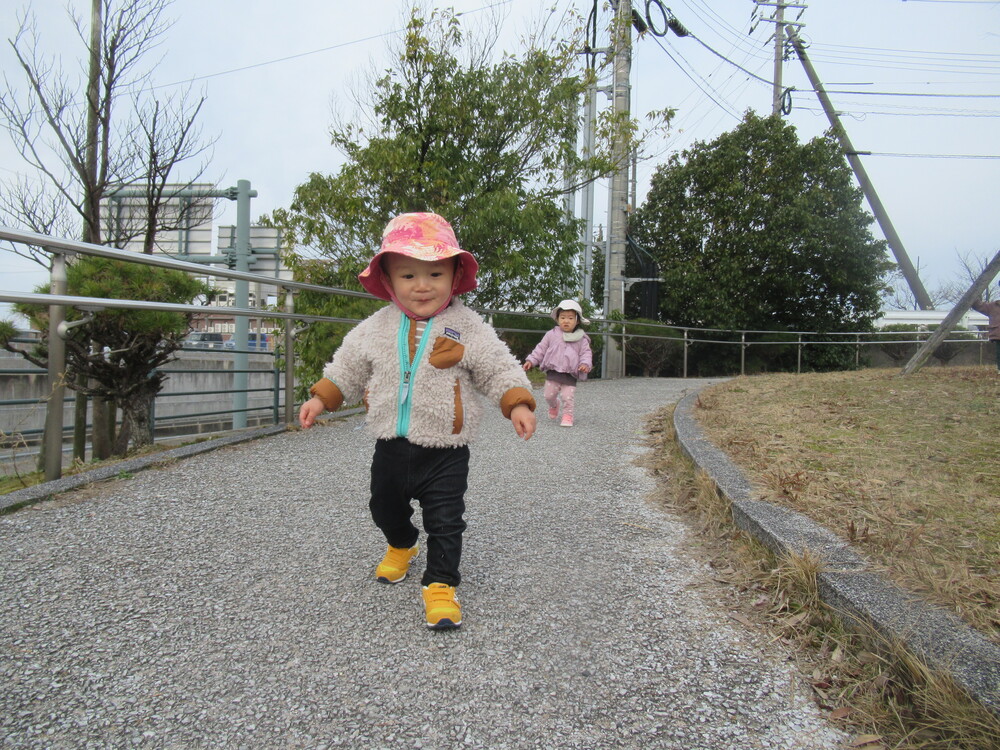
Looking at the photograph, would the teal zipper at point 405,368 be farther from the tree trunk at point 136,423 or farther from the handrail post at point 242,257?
the handrail post at point 242,257

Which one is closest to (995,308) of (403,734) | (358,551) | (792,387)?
(792,387)

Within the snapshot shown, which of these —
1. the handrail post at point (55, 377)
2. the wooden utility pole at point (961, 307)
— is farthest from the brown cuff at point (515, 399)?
the wooden utility pole at point (961, 307)

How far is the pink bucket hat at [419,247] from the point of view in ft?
7.33

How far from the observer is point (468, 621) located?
2064 millimetres

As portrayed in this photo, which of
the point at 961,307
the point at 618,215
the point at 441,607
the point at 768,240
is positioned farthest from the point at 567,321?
the point at 768,240

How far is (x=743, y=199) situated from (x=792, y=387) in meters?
11.2

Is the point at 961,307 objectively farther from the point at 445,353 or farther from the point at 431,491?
the point at 431,491

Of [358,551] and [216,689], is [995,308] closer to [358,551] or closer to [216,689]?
[358,551]

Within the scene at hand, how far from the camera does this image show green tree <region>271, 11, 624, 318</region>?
29.2ft

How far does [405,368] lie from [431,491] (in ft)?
1.34

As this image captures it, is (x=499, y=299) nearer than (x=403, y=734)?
No

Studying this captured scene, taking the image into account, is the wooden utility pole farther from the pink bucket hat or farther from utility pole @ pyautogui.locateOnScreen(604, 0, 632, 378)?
the pink bucket hat

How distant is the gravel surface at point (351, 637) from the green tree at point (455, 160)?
20.5ft

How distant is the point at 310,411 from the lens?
88.6 inches
